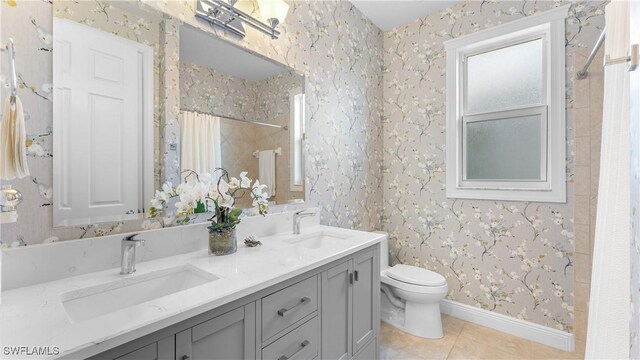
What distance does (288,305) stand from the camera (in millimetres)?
1120

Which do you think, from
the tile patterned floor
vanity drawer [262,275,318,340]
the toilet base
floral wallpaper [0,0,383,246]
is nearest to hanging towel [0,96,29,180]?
floral wallpaper [0,0,383,246]

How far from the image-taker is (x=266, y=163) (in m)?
1.75

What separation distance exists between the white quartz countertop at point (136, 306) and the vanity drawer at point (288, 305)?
78 mm

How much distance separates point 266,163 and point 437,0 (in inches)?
77.7

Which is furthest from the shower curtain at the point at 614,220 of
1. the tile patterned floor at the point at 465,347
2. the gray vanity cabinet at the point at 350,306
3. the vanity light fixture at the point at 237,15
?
the vanity light fixture at the point at 237,15

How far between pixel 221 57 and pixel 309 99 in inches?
27.2

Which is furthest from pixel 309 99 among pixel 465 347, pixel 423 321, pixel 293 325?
pixel 465 347

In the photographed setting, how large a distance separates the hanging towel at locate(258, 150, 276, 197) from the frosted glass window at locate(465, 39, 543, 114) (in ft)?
5.75

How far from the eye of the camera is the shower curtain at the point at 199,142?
4.45 ft

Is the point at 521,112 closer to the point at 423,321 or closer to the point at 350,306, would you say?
the point at 423,321

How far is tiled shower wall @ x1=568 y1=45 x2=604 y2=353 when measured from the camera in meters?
1.81

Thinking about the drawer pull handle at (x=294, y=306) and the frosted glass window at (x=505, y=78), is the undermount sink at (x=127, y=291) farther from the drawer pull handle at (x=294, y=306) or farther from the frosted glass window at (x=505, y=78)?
the frosted glass window at (x=505, y=78)

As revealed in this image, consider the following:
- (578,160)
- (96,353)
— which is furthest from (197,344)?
(578,160)

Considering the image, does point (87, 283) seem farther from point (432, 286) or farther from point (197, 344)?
point (432, 286)
